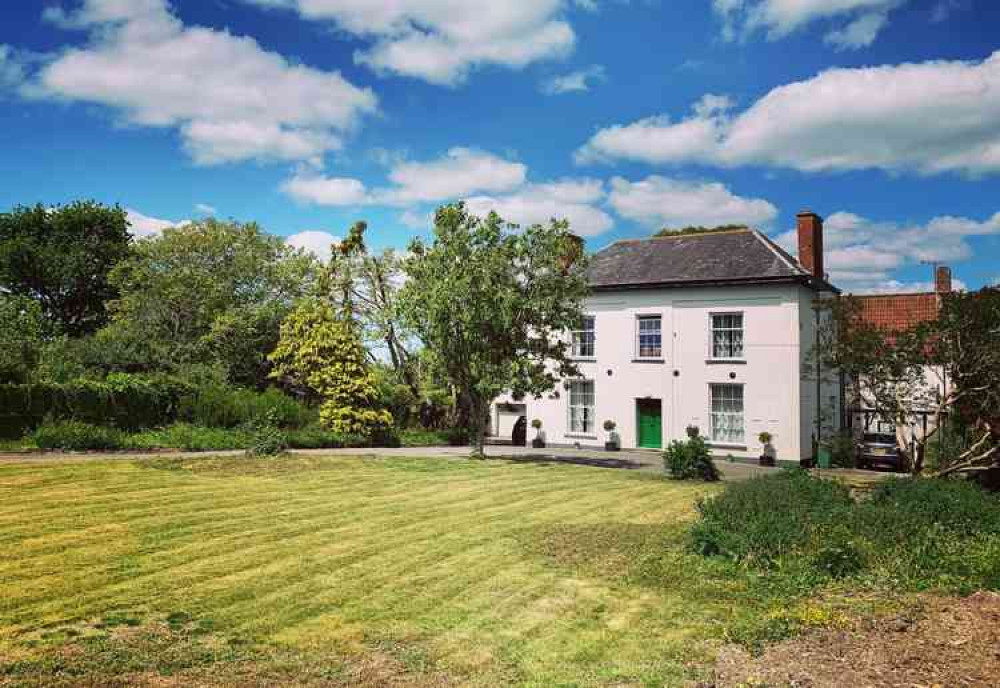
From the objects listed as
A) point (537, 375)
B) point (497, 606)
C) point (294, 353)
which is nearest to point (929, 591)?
point (497, 606)

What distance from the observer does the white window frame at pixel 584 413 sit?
111 feet

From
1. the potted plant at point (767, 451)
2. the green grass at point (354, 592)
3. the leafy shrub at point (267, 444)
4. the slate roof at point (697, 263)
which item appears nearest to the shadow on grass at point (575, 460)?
the potted plant at point (767, 451)

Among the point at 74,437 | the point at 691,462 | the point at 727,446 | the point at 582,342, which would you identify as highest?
the point at 582,342

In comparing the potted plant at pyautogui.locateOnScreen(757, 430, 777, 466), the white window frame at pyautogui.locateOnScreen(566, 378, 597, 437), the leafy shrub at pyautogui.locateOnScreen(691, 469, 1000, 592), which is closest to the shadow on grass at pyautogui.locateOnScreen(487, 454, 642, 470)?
the white window frame at pyautogui.locateOnScreen(566, 378, 597, 437)

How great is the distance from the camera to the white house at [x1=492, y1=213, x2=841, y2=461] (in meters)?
29.1

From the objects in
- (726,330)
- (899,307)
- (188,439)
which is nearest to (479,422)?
(188,439)

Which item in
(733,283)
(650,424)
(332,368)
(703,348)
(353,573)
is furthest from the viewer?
(650,424)

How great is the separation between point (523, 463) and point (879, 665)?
19014 mm

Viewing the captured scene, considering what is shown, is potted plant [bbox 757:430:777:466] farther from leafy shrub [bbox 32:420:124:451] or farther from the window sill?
leafy shrub [bbox 32:420:124:451]

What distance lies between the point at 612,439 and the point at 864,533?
22.3 m

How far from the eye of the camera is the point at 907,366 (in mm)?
19016

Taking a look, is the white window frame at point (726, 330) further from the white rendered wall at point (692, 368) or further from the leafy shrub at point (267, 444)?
the leafy shrub at point (267, 444)

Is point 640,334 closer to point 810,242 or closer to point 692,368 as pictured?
point 692,368

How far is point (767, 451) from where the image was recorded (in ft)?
95.6
